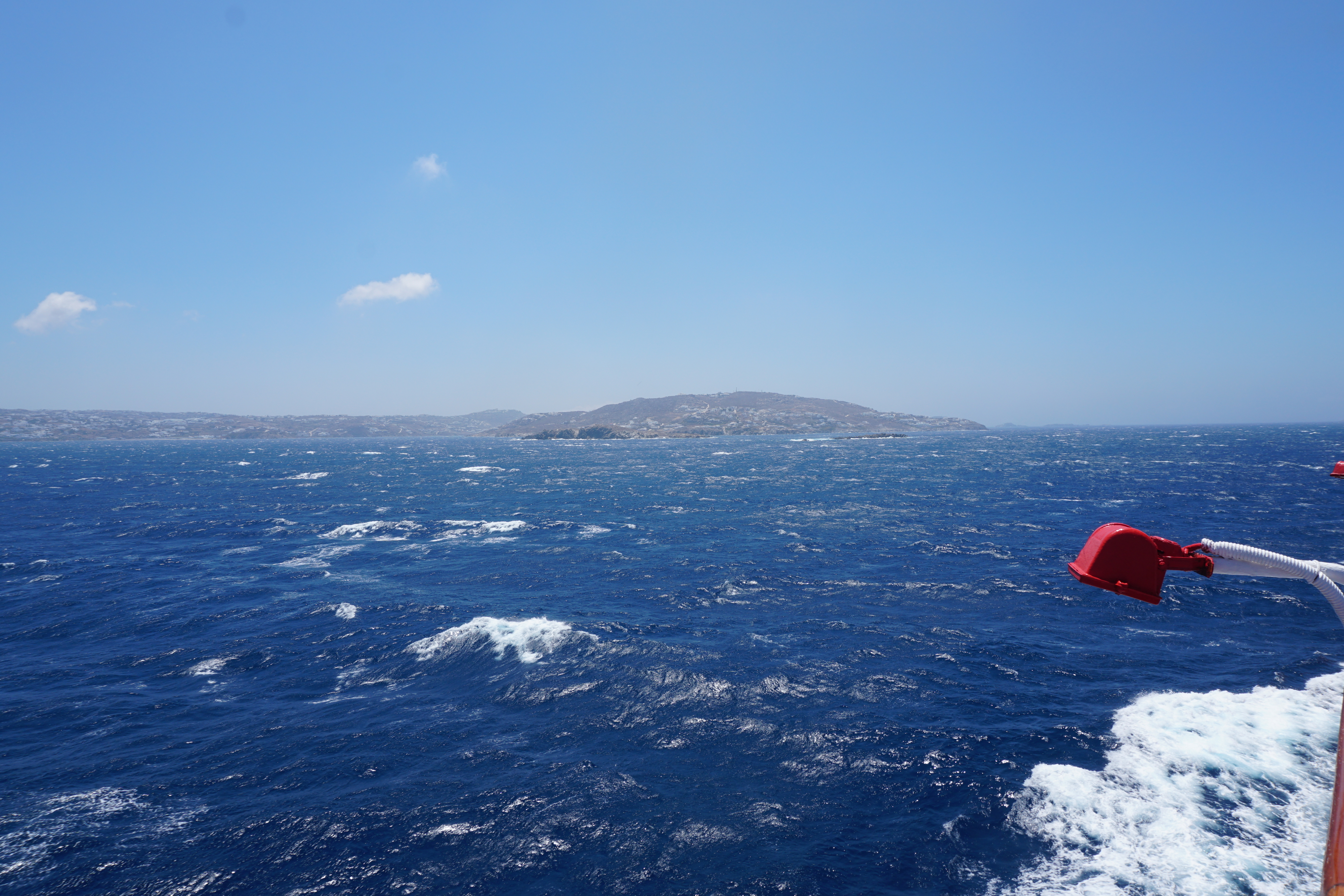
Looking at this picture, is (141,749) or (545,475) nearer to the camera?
(141,749)

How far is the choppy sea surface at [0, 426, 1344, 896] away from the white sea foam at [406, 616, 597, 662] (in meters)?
0.33

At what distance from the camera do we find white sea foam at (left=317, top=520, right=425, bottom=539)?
7600cm

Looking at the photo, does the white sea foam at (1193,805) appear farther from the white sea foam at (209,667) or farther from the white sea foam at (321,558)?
the white sea foam at (321,558)

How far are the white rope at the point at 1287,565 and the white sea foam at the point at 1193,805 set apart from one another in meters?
12.7

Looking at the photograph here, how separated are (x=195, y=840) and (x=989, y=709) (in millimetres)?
32793

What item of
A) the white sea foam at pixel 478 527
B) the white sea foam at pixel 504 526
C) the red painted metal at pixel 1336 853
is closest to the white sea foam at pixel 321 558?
the white sea foam at pixel 478 527

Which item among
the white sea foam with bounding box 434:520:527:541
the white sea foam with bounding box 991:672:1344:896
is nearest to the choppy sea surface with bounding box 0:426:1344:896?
the white sea foam with bounding box 991:672:1344:896

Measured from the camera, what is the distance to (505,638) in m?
38.6

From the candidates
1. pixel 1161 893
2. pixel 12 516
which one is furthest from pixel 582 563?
pixel 12 516

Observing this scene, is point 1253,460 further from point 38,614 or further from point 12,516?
point 12,516

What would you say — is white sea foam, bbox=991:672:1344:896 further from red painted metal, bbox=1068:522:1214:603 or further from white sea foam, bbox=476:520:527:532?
white sea foam, bbox=476:520:527:532

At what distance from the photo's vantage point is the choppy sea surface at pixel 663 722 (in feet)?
63.8

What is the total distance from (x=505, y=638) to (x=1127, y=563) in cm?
3541

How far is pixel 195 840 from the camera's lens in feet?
67.7
